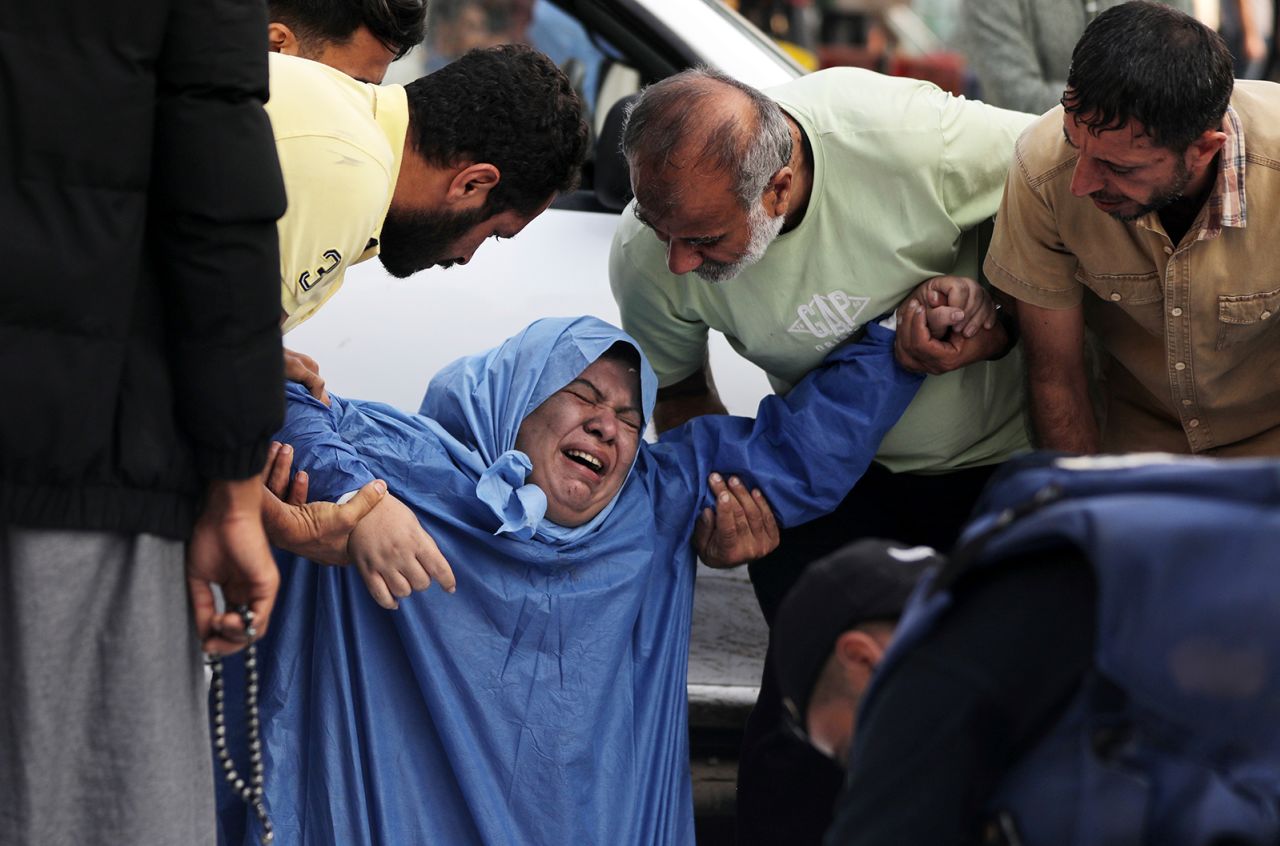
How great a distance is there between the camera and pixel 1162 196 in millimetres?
2695

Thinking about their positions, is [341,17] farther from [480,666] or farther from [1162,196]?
[1162,196]

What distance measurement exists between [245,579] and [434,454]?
0.82m

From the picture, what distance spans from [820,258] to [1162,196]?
0.67 m

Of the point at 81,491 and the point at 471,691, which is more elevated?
the point at 81,491

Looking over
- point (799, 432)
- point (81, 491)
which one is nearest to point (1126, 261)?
point (799, 432)

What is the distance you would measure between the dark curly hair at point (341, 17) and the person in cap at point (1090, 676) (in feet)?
6.12

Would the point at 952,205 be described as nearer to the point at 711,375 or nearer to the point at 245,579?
the point at 711,375

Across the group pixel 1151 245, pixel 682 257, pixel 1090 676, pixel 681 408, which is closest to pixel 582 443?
pixel 682 257

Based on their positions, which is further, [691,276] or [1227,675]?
[691,276]

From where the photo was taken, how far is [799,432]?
3.11 metres

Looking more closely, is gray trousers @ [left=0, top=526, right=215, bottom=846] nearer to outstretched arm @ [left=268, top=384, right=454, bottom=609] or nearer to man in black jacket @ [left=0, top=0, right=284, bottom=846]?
man in black jacket @ [left=0, top=0, right=284, bottom=846]

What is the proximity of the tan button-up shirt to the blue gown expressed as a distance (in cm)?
81

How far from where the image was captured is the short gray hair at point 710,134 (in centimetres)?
296

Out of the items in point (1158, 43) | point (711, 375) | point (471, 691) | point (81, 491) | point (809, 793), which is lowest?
point (809, 793)
